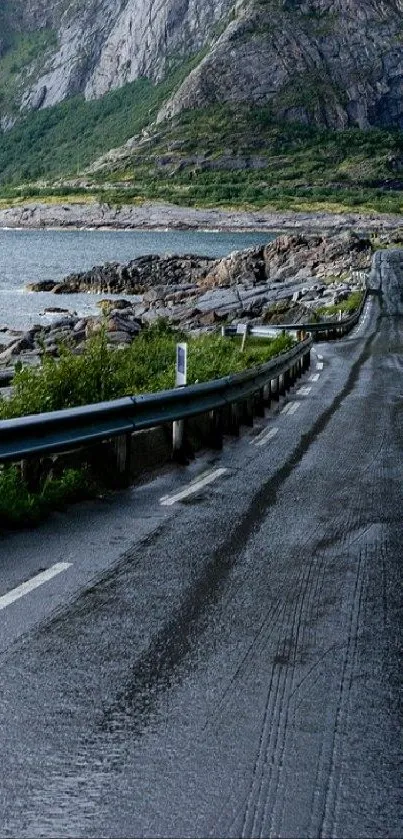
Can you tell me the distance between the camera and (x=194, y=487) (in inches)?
427

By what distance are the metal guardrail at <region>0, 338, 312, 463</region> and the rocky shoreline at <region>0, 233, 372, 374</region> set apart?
61.1 ft

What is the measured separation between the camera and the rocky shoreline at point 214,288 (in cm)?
4497

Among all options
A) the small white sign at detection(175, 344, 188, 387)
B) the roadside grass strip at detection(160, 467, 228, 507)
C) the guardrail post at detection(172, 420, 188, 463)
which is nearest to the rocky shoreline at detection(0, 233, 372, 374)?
the small white sign at detection(175, 344, 188, 387)

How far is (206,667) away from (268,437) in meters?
9.85

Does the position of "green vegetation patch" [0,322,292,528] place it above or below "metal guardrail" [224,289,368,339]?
above

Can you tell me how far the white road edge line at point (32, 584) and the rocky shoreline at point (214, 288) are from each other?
24.2 m

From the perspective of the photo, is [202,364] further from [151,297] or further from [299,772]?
[151,297]

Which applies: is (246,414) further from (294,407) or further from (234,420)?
(294,407)

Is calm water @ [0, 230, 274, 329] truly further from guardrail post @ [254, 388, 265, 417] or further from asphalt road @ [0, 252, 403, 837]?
asphalt road @ [0, 252, 403, 837]

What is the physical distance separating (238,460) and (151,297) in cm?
5713

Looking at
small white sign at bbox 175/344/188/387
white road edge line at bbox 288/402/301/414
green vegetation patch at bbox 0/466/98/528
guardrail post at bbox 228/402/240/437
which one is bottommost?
white road edge line at bbox 288/402/301/414

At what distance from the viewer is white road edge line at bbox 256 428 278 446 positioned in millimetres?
14492

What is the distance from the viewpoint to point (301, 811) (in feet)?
12.9

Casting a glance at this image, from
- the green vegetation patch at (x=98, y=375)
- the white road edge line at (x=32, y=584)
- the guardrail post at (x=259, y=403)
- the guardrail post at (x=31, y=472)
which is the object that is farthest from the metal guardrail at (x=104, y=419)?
the guardrail post at (x=259, y=403)
